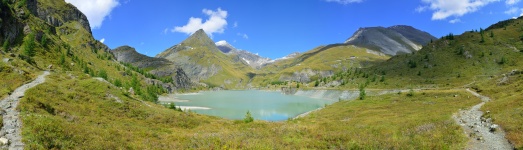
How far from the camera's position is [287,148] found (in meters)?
23.4

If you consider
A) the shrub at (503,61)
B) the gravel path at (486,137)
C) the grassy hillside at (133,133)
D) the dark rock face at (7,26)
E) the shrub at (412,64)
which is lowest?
the gravel path at (486,137)

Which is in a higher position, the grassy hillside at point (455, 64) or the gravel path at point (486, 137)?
the grassy hillside at point (455, 64)

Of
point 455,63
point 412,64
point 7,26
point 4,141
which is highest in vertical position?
point 7,26

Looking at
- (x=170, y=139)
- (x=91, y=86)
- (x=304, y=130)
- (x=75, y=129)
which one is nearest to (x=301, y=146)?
(x=304, y=130)

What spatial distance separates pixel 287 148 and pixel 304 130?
35.7 ft

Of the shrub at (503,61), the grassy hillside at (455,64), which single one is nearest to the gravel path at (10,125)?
the grassy hillside at (455,64)

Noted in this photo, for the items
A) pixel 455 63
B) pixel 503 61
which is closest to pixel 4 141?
pixel 503 61

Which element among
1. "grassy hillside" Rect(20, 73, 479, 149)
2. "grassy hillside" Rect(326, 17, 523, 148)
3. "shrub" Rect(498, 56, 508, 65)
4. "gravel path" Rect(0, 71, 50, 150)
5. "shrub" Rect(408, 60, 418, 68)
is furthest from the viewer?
"shrub" Rect(408, 60, 418, 68)

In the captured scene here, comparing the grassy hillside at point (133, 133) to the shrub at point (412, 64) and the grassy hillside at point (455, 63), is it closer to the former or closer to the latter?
the grassy hillside at point (455, 63)

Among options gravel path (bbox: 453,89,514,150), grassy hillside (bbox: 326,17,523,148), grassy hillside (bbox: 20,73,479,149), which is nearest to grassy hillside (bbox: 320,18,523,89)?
grassy hillside (bbox: 326,17,523,148)

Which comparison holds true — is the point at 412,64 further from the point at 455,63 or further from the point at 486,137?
the point at 486,137

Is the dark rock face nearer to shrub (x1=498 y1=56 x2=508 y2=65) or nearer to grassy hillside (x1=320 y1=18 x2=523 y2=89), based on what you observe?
grassy hillside (x1=320 y1=18 x2=523 y2=89)

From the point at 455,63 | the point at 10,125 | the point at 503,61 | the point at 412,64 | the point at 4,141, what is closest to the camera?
the point at 4,141

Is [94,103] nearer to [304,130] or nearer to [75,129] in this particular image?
[75,129]
